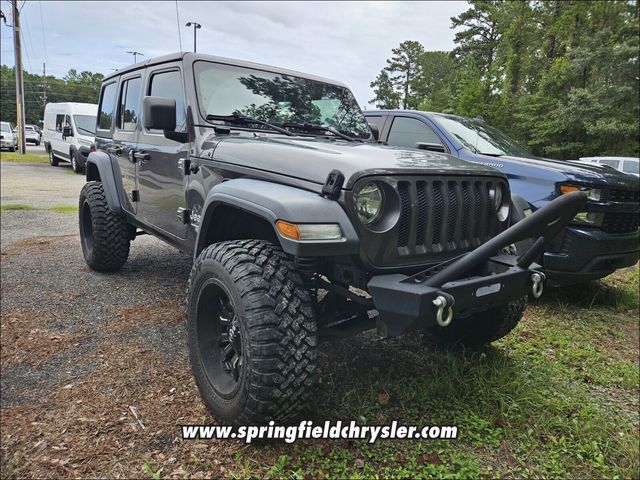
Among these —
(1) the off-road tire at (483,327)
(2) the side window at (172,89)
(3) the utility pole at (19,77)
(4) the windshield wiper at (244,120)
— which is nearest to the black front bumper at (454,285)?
(1) the off-road tire at (483,327)

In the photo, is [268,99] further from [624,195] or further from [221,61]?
[624,195]

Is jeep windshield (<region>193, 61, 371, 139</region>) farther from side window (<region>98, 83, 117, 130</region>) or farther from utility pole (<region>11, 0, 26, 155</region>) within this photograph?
utility pole (<region>11, 0, 26, 155</region>)

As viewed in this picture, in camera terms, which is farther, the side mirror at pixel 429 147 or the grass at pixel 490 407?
the side mirror at pixel 429 147

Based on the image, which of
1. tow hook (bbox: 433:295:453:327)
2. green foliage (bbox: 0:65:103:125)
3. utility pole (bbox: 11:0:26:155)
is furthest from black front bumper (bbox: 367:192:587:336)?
green foliage (bbox: 0:65:103:125)

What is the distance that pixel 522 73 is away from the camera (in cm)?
2491

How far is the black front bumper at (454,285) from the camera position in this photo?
1909 mm

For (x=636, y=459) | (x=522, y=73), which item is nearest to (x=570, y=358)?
(x=636, y=459)

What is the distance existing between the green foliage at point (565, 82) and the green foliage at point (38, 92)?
73.0m

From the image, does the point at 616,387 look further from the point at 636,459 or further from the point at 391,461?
the point at 391,461

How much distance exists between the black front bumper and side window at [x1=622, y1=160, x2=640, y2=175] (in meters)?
15.3

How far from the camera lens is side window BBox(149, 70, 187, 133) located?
3.28m

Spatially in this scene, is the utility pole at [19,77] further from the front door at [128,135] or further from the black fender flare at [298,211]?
the black fender flare at [298,211]

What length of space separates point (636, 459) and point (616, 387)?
90 centimetres

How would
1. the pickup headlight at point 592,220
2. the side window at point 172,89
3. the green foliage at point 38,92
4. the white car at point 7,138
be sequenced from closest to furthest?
the side window at point 172,89 → the pickup headlight at point 592,220 → the white car at point 7,138 → the green foliage at point 38,92
